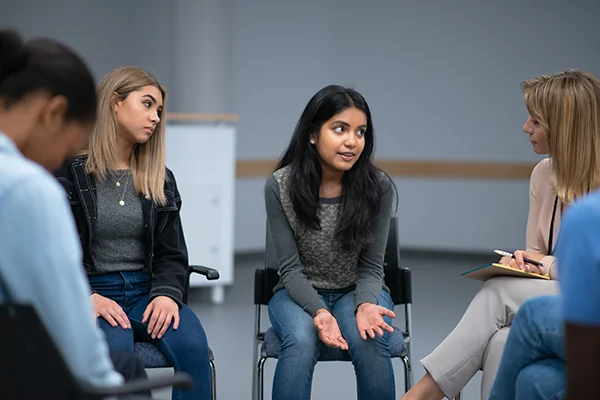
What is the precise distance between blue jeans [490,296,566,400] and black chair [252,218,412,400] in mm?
626

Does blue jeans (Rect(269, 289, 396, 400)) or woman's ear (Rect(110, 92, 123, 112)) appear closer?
blue jeans (Rect(269, 289, 396, 400))

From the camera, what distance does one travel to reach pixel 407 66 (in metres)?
7.97

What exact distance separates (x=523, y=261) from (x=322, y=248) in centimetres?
71

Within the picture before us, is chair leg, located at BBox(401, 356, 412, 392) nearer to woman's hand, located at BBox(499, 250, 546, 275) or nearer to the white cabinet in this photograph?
woman's hand, located at BBox(499, 250, 546, 275)

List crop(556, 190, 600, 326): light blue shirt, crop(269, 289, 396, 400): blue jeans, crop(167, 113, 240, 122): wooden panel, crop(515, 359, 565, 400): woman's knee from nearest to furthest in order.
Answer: crop(556, 190, 600, 326): light blue shirt
crop(515, 359, 565, 400): woman's knee
crop(269, 289, 396, 400): blue jeans
crop(167, 113, 240, 122): wooden panel

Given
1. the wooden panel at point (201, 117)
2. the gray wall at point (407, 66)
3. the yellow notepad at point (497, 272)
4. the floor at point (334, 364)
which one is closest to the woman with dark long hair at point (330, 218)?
the yellow notepad at point (497, 272)

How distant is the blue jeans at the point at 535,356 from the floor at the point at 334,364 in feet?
5.03

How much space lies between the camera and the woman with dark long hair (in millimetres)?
3066

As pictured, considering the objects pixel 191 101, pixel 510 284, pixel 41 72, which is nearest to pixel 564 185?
pixel 510 284

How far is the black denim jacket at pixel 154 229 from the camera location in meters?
2.99

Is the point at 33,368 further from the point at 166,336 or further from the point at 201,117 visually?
the point at 201,117

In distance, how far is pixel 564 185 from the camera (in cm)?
298

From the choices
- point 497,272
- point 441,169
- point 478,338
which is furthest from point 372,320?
point 441,169

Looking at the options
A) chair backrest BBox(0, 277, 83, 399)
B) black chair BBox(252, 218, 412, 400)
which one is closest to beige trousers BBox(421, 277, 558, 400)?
black chair BBox(252, 218, 412, 400)
